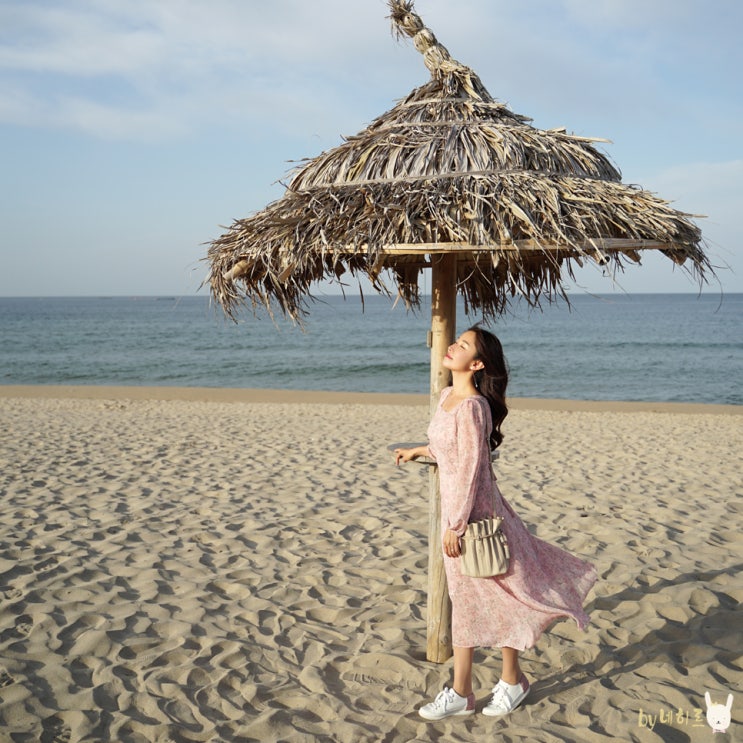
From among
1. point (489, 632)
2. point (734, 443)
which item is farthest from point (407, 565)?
point (734, 443)

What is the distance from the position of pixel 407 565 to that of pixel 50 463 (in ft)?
15.1

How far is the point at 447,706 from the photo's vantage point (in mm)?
2834

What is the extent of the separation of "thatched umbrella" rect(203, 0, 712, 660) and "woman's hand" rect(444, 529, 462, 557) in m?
0.48

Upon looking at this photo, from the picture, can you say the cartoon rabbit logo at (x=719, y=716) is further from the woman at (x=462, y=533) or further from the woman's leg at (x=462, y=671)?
the woman's leg at (x=462, y=671)

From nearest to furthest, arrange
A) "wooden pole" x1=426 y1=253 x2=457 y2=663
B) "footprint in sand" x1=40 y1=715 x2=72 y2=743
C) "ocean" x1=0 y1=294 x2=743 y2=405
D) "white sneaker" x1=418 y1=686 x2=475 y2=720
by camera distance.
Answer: "footprint in sand" x1=40 y1=715 x2=72 y2=743
"white sneaker" x1=418 y1=686 x2=475 y2=720
"wooden pole" x1=426 y1=253 x2=457 y2=663
"ocean" x1=0 y1=294 x2=743 y2=405

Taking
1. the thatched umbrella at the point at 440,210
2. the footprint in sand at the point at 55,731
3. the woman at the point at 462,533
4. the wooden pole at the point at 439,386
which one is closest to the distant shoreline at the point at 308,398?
the wooden pole at the point at 439,386

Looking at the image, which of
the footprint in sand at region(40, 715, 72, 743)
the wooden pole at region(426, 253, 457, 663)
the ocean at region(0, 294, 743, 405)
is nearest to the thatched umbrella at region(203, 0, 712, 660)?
the wooden pole at region(426, 253, 457, 663)

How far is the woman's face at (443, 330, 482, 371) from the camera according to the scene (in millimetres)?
2832

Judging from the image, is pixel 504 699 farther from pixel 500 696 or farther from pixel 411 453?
pixel 411 453

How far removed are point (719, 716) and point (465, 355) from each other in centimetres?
176

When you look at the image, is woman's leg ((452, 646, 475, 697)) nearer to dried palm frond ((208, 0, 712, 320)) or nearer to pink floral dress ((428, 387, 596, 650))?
pink floral dress ((428, 387, 596, 650))

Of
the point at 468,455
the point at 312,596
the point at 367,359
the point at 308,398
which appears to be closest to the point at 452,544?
the point at 468,455

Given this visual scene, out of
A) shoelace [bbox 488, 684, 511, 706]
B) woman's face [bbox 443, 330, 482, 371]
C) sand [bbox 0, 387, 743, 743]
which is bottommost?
sand [bbox 0, 387, 743, 743]

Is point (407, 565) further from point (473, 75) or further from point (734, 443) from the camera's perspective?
point (734, 443)
